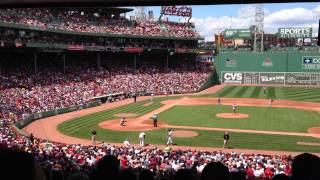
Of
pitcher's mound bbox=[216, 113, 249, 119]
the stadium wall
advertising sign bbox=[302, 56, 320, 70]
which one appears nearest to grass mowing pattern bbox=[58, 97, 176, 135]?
pitcher's mound bbox=[216, 113, 249, 119]

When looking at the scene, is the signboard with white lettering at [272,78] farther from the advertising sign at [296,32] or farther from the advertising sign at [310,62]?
the advertising sign at [296,32]

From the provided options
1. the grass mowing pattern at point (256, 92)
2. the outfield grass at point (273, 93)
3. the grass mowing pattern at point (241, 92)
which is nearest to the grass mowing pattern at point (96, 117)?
the grass mowing pattern at point (241, 92)

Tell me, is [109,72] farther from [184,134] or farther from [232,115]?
[184,134]

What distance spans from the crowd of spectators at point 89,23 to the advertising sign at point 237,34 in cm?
1499

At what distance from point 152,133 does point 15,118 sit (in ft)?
39.5

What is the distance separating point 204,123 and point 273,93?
26.4m

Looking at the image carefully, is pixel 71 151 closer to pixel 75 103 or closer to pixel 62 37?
pixel 75 103

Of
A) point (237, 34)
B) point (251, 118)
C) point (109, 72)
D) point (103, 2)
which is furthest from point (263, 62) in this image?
point (103, 2)

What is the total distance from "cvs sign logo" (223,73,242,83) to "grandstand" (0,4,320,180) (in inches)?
23.8

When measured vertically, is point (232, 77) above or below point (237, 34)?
below

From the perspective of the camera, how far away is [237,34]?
95250 mm

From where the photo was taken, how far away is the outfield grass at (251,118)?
33938 millimetres

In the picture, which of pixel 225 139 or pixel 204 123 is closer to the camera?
pixel 225 139

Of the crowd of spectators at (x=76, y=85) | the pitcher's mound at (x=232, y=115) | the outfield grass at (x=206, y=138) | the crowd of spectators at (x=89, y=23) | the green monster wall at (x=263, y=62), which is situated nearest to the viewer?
the outfield grass at (x=206, y=138)
